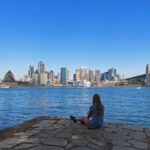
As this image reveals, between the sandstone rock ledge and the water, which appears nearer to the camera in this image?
the sandstone rock ledge

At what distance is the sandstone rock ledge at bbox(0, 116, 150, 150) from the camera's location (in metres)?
8.02

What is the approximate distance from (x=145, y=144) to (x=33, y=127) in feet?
14.1

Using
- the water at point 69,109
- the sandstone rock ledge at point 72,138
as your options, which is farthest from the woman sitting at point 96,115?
the water at point 69,109

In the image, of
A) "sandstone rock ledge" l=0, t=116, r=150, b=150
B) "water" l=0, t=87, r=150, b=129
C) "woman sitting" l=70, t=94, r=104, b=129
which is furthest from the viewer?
"water" l=0, t=87, r=150, b=129

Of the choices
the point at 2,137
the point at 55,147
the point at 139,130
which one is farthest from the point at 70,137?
the point at 139,130

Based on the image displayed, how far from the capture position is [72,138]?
353 inches


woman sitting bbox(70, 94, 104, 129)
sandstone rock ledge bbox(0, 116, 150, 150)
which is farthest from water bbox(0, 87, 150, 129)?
woman sitting bbox(70, 94, 104, 129)

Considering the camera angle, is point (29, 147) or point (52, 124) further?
point (52, 124)

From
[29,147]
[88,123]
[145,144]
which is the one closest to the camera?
[29,147]

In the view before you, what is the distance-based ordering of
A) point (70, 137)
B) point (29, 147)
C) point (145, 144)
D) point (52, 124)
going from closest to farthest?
point (29, 147), point (145, 144), point (70, 137), point (52, 124)

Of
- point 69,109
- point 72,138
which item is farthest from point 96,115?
point 69,109

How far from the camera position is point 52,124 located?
11.7 m

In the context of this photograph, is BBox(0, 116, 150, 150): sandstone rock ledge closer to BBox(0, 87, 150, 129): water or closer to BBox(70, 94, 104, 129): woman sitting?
BBox(70, 94, 104, 129): woman sitting

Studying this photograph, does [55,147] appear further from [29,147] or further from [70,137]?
[70,137]
